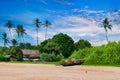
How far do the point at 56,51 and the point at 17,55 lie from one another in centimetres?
1703

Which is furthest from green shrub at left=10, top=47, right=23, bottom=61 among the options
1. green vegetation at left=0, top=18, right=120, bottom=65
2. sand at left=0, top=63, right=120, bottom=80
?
sand at left=0, top=63, right=120, bottom=80

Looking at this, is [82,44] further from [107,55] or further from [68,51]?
[107,55]

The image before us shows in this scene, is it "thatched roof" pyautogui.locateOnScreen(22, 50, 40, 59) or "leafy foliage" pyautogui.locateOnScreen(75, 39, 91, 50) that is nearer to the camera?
"thatched roof" pyautogui.locateOnScreen(22, 50, 40, 59)

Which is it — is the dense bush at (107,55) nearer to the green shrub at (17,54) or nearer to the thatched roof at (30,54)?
the green shrub at (17,54)

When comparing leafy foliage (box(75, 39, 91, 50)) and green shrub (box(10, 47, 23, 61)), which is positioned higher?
leafy foliage (box(75, 39, 91, 50))

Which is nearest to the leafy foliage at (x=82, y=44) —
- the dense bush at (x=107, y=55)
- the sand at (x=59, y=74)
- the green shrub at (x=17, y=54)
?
the green shrub at (x=17, y=54)

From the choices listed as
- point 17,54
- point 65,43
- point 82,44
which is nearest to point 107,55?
point 17,54

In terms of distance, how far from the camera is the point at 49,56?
10394 cm

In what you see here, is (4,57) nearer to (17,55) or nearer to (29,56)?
(17,55)

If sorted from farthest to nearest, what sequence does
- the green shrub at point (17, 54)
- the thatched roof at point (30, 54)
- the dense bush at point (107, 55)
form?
the thatched roof at point (30, 54)
the green shrub at point (17, 54)
the dense bush at point (107, 55)

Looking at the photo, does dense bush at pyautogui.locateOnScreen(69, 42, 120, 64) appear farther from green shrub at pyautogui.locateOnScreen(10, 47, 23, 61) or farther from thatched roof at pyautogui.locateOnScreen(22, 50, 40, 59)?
thatched roof at pyautogui.locateOnScreen(22, 50, 40, 59)

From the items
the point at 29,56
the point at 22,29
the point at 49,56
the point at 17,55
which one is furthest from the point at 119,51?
the point at 22,29

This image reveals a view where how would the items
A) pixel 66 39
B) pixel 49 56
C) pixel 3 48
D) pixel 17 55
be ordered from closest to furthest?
pixel 49 56 < pixel 17 55 < pixel 66 39 < pixel 3 48

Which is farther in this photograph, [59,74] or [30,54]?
[30,54]
